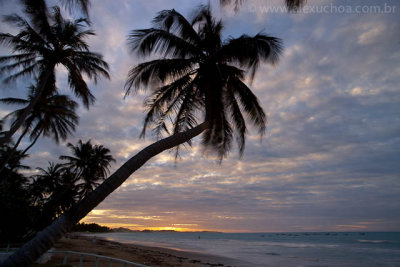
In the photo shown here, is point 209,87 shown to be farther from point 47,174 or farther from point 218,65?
point 47,174

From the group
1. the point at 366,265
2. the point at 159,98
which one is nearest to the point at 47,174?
the point at 159,98

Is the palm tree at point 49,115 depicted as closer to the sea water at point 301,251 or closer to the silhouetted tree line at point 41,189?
the silhouetted tree line at point 41,189

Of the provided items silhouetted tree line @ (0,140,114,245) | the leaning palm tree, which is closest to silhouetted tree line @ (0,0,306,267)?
the leaning palm tree

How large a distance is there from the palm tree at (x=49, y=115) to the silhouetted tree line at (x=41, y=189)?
7.43 ft

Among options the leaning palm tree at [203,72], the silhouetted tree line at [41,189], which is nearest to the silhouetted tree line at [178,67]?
the leaning palm tree at [203,72]

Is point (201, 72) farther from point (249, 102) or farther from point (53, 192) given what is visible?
point (53, 192)

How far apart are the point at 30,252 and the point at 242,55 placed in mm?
6630

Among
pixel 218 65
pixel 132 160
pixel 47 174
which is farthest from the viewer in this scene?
pixel 47 174

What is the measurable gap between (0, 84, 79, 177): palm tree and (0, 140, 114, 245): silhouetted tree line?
2.26 metres

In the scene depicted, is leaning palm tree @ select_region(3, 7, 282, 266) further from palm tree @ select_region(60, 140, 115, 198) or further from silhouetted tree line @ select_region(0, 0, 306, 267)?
palm tree @ select_region(60, 140, 115, 198)

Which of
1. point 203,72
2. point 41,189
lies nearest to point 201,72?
point 203,72

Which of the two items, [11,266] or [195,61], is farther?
[195,61]

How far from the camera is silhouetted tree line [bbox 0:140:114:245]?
14.8 metres

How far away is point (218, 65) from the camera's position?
8250 mm
